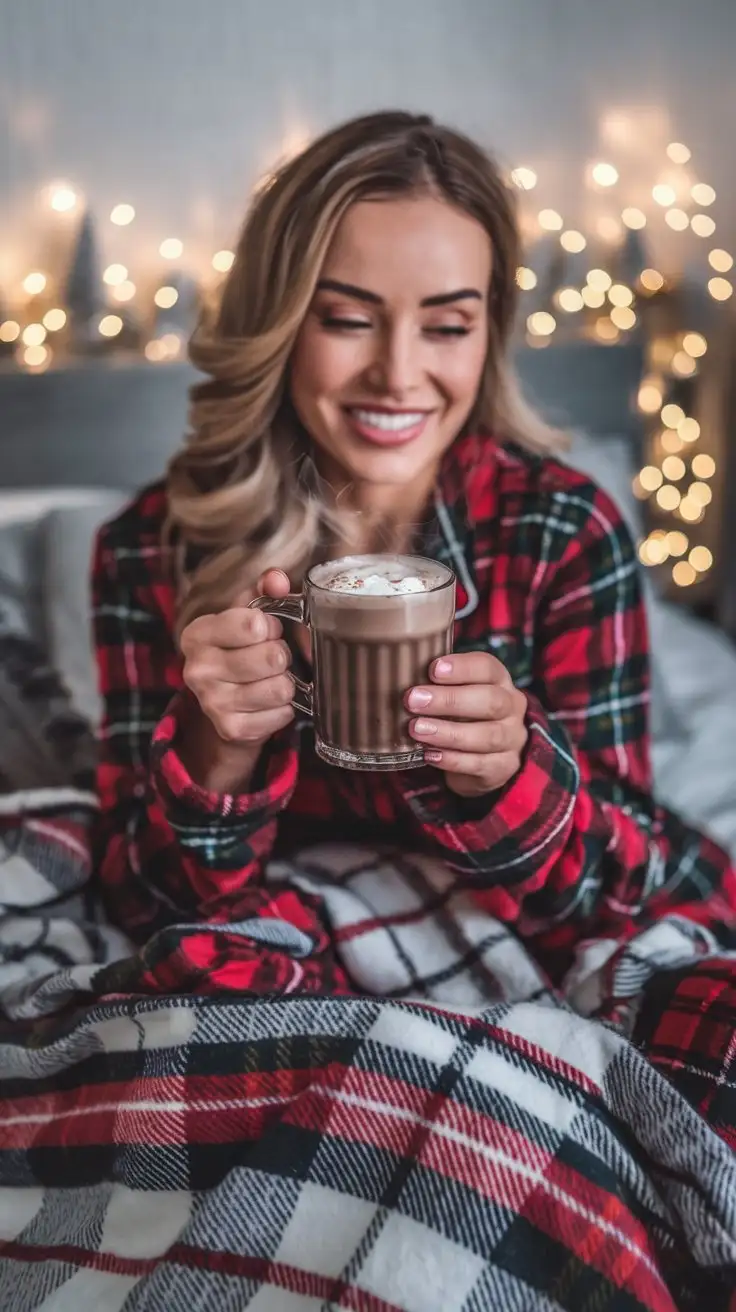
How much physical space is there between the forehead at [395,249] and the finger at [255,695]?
0.27 meters

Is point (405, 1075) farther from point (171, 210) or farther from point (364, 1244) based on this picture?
point (171, 210)

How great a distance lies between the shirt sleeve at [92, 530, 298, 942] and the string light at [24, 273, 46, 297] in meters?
0.68

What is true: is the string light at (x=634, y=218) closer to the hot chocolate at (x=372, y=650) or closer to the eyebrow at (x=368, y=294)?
the eyebrow at (x=368, y=294)

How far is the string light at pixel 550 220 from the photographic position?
149 centimetres

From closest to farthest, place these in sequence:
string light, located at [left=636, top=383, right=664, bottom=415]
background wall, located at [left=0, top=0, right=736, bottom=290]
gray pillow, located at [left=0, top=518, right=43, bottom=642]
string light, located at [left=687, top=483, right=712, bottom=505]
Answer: background wall, located at [left=0, top=0, right=736, bottom=290] → gray pillow, located at [left=0, top=518, right=43, bottom=642] → string light, located at [left=636, top=383, right=664, bottom=415] → string light, located at [left=687, top=483, right=712, bottom=505]

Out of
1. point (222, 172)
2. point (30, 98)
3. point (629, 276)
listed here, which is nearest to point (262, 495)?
point (222, 172)

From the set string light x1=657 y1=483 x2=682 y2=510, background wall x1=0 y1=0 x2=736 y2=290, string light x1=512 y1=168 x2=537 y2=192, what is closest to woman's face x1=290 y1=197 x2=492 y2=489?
background wall x1=0 y1=0 x2=736 y2=290

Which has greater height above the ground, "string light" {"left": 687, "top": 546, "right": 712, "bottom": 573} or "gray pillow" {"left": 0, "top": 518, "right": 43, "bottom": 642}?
"gray pillow" {"left": 0, "top": 518, "right": 43, "bottom": 642}

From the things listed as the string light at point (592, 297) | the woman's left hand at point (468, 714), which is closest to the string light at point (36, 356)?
the string light at point (592, 297)

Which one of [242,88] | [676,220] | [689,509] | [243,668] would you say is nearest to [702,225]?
[676,220]

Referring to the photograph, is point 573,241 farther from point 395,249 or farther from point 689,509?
point 395,249

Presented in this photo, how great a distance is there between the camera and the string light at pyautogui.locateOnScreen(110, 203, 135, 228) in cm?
135

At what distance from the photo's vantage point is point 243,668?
0.61m

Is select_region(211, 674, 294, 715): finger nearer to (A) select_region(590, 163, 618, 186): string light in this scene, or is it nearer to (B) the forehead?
(B) the forehead
